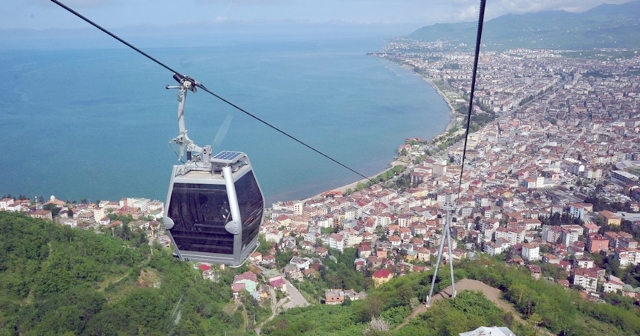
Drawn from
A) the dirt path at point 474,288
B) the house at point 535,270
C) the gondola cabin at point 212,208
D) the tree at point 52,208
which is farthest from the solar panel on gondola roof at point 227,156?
the tree at point 52,208

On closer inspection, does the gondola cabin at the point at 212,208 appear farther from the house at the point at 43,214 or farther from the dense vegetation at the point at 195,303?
the house at the point at 43,214

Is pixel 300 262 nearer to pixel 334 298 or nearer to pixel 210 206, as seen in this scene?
pixel 334 298

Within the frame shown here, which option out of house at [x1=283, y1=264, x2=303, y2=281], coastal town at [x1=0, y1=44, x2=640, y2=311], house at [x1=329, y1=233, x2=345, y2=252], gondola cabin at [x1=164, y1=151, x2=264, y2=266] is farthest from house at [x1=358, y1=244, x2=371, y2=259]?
gondola cabin at [x1=164, y1=151, x2=264, y2=266]

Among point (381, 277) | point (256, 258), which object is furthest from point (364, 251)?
point (256, 258)

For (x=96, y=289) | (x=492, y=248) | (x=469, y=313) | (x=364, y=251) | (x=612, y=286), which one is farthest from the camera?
(x=492, y=248)

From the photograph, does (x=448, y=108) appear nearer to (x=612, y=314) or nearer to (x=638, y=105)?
(x=638, y=105)

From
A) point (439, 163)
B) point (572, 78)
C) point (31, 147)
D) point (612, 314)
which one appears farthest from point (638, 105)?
point (31, 147)

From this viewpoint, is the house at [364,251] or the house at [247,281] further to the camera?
the house at [364,251]
